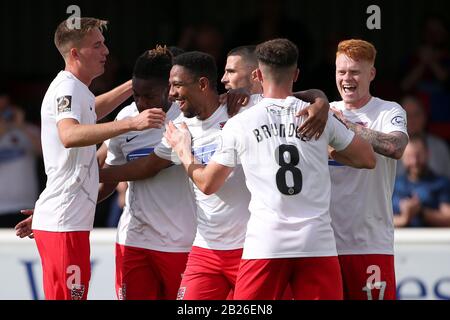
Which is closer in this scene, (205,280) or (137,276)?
(205,280)

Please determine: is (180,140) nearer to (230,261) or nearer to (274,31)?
(230,261)

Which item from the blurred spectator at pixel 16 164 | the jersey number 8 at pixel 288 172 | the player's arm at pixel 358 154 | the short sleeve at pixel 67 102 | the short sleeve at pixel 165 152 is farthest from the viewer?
the blurred spectator at pixel 16 164

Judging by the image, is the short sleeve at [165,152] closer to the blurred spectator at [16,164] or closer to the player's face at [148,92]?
the player's face at [148,92]

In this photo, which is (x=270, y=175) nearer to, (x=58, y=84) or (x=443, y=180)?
(x=58, y=84)

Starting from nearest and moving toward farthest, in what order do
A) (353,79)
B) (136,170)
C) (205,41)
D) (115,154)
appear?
1. (353,79)
2. (136,170)
3. (115,154)
4. (205,41)

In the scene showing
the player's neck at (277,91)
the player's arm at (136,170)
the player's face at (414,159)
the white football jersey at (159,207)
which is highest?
the player's neck at (277,91)

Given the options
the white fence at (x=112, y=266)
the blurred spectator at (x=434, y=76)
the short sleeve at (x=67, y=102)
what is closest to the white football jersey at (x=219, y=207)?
the short sleeve at (x=67, y=102)

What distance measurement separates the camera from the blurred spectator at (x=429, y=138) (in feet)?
35.9

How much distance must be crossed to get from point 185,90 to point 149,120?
493 millimetres

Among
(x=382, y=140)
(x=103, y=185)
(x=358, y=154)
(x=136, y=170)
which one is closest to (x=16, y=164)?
(x=103, y=185)

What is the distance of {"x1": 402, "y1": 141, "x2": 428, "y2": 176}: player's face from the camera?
413 inches

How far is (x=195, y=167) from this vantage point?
6617 millimetres

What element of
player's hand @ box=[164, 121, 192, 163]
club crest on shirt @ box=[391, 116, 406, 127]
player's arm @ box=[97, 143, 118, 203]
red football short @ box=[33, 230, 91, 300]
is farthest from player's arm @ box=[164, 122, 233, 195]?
club crest on shirt @ box=[391, 116, 406, 127]

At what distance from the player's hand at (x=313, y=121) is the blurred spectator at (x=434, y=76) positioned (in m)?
5.51
